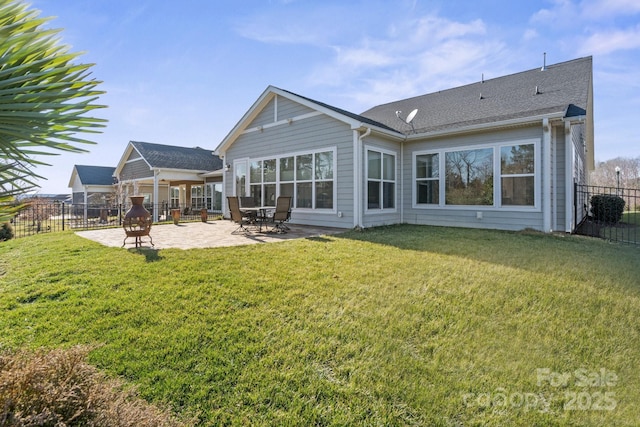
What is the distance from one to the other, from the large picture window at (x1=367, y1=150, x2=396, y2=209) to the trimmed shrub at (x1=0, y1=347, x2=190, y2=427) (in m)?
7.95

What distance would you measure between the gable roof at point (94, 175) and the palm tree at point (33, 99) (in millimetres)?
29114

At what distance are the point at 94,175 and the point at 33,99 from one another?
30712mm

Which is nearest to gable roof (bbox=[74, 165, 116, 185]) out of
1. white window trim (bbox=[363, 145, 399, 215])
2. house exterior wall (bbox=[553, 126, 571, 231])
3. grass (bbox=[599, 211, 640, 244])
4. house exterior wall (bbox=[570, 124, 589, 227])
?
white window trim (bbox=[363, 145, 399, 215])

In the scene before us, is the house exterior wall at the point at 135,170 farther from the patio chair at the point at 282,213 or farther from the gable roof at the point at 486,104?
the patio chair at the point at 282,213

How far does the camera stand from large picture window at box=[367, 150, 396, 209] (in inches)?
369

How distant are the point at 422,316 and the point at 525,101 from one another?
9.44 meters

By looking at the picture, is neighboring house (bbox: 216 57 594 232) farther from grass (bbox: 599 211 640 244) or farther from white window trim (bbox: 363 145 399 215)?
grass (bbox: 599 211 640 244)

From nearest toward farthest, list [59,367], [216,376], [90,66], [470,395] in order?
[90,66] → [59,367] → [470,395] → [216,376]

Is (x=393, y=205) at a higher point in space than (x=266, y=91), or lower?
lower

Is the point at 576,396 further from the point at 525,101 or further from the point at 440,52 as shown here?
the point at 440,52

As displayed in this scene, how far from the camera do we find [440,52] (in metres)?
10.7

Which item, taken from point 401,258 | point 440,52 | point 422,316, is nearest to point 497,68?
point 440,52

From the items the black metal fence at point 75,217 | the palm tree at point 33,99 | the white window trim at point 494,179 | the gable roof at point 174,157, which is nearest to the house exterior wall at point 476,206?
the white window trim at point 494,179

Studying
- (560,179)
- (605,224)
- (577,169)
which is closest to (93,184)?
(560,179)
